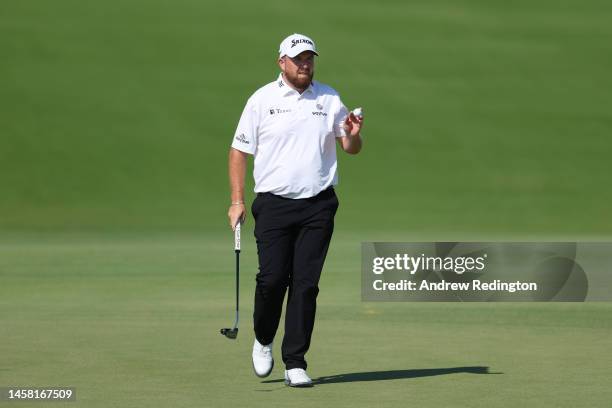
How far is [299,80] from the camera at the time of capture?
24.7 feet

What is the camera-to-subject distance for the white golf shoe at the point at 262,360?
7.72 metres

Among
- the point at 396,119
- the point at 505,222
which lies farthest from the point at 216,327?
the point at 396,119

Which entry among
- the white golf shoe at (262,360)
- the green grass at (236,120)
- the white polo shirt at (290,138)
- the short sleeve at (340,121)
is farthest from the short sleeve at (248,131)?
the green grass at (236,120)

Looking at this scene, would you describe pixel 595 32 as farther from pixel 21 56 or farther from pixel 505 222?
pixel 21 56

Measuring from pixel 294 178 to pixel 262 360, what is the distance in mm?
1069

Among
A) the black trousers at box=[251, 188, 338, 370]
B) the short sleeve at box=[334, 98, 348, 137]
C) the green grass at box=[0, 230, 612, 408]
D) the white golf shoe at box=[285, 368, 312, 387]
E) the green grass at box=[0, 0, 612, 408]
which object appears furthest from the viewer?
the green grass at box=[0, 0, 612, 408]

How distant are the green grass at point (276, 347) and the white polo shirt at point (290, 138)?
1.13m

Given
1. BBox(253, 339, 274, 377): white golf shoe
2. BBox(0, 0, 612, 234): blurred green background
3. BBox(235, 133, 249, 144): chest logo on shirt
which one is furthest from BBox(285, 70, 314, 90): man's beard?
BBox(0, 0, 612, 234): blurred green background

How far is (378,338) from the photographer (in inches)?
388

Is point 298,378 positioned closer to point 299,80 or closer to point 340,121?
point 340,121

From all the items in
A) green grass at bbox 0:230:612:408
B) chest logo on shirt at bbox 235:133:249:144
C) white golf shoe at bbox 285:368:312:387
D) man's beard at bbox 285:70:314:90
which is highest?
man's beard at bbox 285:70:314:90

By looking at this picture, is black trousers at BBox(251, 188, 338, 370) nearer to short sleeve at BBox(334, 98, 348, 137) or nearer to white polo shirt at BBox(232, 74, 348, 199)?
white polo shirt at BBox(232, 74, 348, 199)

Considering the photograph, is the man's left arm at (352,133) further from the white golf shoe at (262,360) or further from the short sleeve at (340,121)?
the white golf shoe at (262,360)

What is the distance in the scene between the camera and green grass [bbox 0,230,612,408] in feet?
23.6
